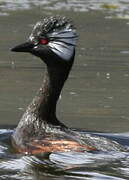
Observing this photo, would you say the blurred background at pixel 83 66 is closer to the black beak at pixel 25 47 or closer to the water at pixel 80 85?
the water at pixel 80 85

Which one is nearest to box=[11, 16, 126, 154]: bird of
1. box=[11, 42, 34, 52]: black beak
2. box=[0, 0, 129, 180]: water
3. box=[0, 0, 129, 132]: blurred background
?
box=[11, 42, 34, 52]: black beak

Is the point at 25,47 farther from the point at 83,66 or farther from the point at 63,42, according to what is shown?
the point at 83,66

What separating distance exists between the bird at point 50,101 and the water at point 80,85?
7.3 inches

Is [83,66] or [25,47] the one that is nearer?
[25,47]

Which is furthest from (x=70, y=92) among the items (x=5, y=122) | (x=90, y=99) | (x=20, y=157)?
(x=20, y=157)

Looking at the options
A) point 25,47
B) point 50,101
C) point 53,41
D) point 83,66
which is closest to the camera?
point 53,41

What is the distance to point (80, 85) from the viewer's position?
16266mm

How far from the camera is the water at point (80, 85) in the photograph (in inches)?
432

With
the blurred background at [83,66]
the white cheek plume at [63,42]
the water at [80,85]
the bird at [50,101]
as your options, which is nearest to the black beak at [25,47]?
the bird at [50,101]

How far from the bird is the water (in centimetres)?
19

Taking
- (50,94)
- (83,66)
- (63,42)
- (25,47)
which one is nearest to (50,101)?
(50,94)

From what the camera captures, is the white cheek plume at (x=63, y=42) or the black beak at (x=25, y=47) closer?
the white cheek plume at (x=63, y=42)

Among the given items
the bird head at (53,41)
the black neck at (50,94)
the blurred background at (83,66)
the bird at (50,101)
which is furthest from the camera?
the blurred background at (83,66)

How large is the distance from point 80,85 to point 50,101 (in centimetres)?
380
